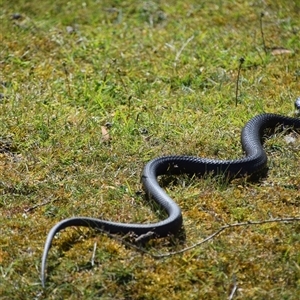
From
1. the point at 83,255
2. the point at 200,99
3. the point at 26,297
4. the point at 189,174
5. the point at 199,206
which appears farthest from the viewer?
the point at 200,99

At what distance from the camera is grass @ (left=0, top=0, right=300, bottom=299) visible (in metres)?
4.86

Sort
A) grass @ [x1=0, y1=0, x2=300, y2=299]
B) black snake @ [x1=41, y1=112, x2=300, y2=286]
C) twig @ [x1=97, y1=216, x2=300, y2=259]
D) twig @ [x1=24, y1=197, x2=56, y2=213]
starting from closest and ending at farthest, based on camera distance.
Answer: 1. grass @ [x1=0, y1=0, x2=300, y2=299]
2. twig @ [x1=97, y1=216, x2=300, y2=259]
3. black snake @ [x1=41, y1=112, x2=300, y2=286]
4. twig @ [x1=24, y1=197, x2=56, y2=213]

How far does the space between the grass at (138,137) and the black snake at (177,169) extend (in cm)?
10

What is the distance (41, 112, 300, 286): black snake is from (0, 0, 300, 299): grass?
0.31ft

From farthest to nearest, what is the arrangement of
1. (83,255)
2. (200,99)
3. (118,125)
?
(200,99)
(118,125)
(83,255)

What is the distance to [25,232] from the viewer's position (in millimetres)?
5277

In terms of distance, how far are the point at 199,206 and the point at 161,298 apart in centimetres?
111

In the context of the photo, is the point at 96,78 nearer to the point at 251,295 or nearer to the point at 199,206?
the point at 199,206

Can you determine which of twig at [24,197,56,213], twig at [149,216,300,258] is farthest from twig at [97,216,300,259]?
twig at [24,197,56,213]

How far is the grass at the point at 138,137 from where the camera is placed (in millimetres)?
4859

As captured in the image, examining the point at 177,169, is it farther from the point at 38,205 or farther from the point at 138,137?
the point at 38,205

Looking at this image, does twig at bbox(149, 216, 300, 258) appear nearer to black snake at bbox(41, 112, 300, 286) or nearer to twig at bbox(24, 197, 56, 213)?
black snake at bbox(41, 112, 300, 286)

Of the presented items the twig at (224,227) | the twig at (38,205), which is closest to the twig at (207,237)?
the twig at (224,227)

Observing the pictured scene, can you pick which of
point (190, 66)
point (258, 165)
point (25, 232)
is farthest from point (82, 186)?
point (190, 66)
